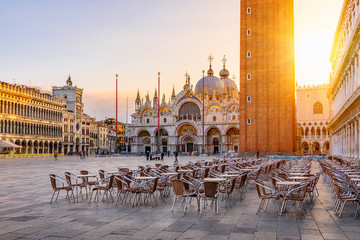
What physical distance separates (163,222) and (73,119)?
242 ft

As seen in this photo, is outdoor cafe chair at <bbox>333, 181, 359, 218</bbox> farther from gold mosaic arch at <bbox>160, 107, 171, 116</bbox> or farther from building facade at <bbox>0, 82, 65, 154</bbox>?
gold mosaic arch at <bbox>160, 107, 171, 116</bbox>

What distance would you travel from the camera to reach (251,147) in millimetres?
50062

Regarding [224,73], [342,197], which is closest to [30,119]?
[224,73]

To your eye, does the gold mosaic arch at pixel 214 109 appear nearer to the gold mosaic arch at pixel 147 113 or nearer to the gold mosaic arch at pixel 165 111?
the gold mosaic arch at pixel 165 111

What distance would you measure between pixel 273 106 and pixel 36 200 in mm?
42529

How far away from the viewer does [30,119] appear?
62.4 m

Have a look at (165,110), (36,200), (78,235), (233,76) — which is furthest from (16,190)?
(233,76)

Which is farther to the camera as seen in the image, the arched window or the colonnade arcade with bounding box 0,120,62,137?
the arched window

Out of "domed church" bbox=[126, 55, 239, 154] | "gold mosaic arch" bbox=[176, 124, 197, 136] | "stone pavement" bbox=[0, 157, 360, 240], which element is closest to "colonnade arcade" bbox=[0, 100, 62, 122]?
"domed church" bbox=[126, 55, 239, 154]

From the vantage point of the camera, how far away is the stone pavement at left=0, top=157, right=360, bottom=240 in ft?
21.6

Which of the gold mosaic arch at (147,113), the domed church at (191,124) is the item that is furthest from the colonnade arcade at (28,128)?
the gold mosaic arch at (147,113)

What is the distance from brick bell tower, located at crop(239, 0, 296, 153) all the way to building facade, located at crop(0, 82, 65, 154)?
35683mm

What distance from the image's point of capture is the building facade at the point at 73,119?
75625mm

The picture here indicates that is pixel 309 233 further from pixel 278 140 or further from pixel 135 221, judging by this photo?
pixel 278 140
